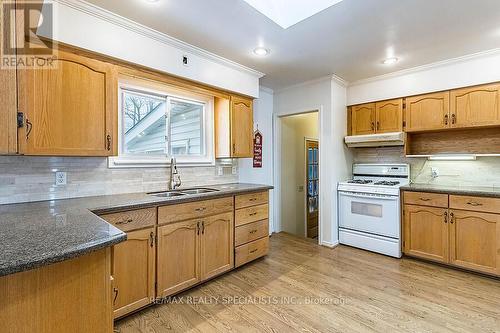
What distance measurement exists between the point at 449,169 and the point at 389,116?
1.02 m

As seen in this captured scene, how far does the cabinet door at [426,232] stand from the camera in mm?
2887

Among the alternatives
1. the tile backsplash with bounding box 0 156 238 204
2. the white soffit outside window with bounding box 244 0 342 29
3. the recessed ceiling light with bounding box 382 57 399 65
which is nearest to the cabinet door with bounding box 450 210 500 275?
the recessed ceiling light with bounding box 382 57 399 65

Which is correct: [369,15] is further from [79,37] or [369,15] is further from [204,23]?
[79,37]

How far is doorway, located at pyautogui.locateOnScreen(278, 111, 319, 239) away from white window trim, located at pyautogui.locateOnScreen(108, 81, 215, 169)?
1.48 meters

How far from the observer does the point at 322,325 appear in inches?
74.7

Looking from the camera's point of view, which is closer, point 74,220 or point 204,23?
point 74,220

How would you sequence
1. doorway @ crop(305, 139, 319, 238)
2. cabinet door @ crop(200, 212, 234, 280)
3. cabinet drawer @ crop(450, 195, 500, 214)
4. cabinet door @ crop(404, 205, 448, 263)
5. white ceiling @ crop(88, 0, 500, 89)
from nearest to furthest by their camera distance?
white ceiling @ crop(88, 0, 500, 89) < cabinet door @ crop(200, 212, 234, 280) < cabinet drawer @ crop(450, 195, 500, 214) < cabinet door @ crop(404, 205, 448, 263) < doorway @ crop(305, 139, 319, 238)

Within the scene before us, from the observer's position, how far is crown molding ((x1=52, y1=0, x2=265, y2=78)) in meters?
1.89

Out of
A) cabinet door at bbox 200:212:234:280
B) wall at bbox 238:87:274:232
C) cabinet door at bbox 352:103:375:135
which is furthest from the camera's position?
wall at bbox 238:87:274:232

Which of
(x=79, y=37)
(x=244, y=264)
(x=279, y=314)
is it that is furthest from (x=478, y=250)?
(x=79, y=37)

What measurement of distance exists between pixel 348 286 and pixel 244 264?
114 cm

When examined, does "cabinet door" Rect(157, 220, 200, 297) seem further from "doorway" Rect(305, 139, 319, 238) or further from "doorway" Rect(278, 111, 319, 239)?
"doorway" Rect(305, 139, 319, 238)

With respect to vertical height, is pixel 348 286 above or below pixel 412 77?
below

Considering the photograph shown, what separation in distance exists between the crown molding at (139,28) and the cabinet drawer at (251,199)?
A: 5.14 ft
